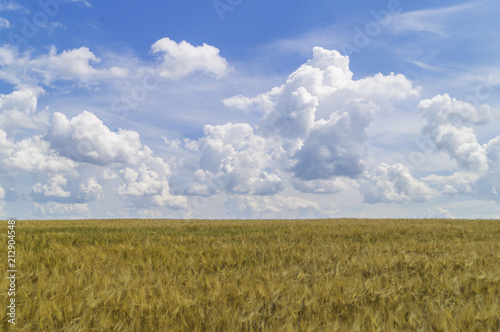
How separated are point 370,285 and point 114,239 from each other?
651 cm

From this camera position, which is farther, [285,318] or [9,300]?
[9,300]

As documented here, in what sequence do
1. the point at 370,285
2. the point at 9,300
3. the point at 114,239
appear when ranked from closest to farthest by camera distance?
the point at 9,300
the point at 370,285
the point at 114,239

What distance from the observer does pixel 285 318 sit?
280 cm

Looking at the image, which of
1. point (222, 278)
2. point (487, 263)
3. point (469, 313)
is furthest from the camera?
point (487, 263)

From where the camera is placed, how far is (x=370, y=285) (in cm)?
351

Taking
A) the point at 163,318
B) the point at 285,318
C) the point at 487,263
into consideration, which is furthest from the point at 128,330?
the point at 487,263

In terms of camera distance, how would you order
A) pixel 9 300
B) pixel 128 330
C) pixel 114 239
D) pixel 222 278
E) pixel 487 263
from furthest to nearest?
pixel 114 239, pixel 487 263, pixel 222 278, pixel 9 300, pixel 128 330

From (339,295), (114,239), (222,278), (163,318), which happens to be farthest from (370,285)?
(114,239)

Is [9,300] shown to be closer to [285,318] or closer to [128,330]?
[128,330]

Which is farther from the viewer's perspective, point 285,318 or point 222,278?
point 222,278

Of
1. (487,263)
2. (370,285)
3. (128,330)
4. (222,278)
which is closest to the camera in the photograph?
(128,330)

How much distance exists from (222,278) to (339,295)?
1318 mm

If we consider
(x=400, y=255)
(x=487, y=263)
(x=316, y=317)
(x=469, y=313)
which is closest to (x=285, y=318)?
(x=316, y=317)

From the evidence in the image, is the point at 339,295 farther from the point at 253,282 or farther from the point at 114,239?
the point at 114,239
